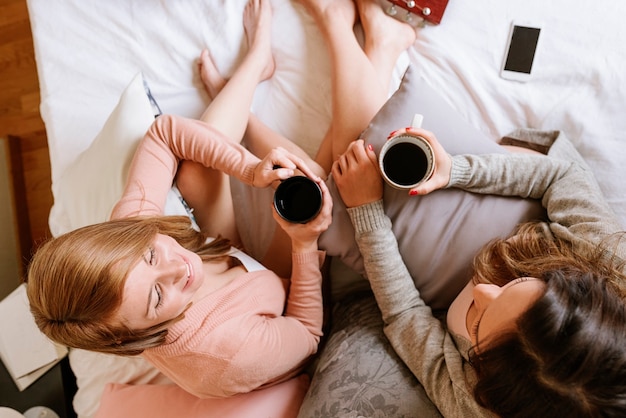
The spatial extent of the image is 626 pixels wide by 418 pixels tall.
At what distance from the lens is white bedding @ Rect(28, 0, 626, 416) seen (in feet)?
3.43

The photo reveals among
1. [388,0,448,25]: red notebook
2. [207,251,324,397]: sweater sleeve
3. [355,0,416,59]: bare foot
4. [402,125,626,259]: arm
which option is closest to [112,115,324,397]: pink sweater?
[207,251,324,397]: sweater sleeve

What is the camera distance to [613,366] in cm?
55

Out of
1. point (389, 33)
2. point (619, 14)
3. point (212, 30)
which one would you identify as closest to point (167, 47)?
point (212, 30)

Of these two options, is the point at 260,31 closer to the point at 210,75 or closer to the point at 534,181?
the point at 210,75

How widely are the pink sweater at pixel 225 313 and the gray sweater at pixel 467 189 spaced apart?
152 mm

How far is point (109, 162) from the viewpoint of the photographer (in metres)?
1.05

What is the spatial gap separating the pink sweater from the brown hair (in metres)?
0.39

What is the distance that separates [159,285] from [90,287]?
0.35 ft

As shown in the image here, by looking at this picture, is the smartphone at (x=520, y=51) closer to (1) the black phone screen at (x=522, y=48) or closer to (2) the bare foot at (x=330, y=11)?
(1) the black phone screen at (x=522, y=48)

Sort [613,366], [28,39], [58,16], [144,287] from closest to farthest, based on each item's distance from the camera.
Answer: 1. [613,366]
2. [144,287]
3. [58,16]
4. [28,39]

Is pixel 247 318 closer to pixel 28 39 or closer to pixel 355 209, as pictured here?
pixel 355 209

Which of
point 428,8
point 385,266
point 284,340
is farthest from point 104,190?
point 428,8

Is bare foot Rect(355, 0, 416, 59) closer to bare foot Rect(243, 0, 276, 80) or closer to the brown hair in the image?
bare foot Rect(243, 0, 276, 80)

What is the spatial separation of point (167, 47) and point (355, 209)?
0.72 m
